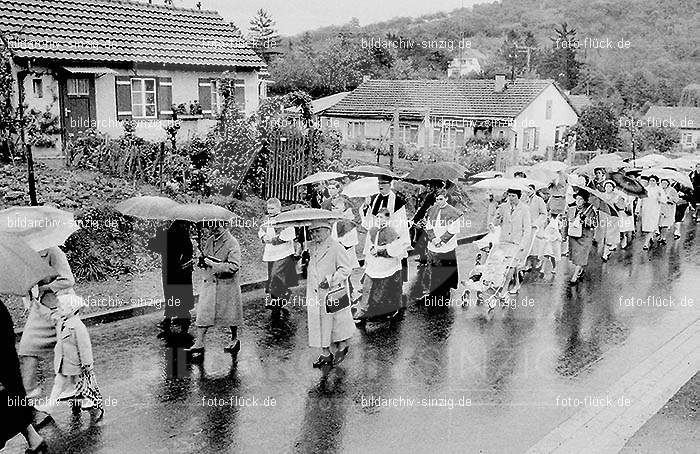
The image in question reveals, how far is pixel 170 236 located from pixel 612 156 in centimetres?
1103

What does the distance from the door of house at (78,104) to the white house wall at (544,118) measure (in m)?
24.4

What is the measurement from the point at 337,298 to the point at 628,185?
27.2 feet

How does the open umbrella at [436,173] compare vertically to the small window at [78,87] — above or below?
below

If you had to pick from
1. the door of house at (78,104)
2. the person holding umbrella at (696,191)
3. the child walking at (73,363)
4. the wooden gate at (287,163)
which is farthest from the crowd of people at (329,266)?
the door of house at (78,104)

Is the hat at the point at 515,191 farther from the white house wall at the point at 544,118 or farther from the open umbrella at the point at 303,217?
the white house wall at the point at 544,118

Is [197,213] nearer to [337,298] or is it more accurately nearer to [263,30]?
[337,298]

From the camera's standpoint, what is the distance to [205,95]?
79.4 feet

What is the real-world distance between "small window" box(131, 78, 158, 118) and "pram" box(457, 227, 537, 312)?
14736 mm

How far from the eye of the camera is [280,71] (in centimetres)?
5694

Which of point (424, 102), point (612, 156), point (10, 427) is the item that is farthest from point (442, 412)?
point (424, 102)

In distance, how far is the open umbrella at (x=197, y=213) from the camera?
24.8 feet

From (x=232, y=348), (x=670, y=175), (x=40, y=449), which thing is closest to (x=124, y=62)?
(x=670, y=175)

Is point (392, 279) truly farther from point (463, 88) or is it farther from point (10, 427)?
point (463, 88)

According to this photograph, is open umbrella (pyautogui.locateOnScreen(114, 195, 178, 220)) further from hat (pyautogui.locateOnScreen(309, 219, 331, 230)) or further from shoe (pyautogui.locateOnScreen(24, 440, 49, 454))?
shoe (pyautogui.locateOnScreen(24, 440, 49, 454))
